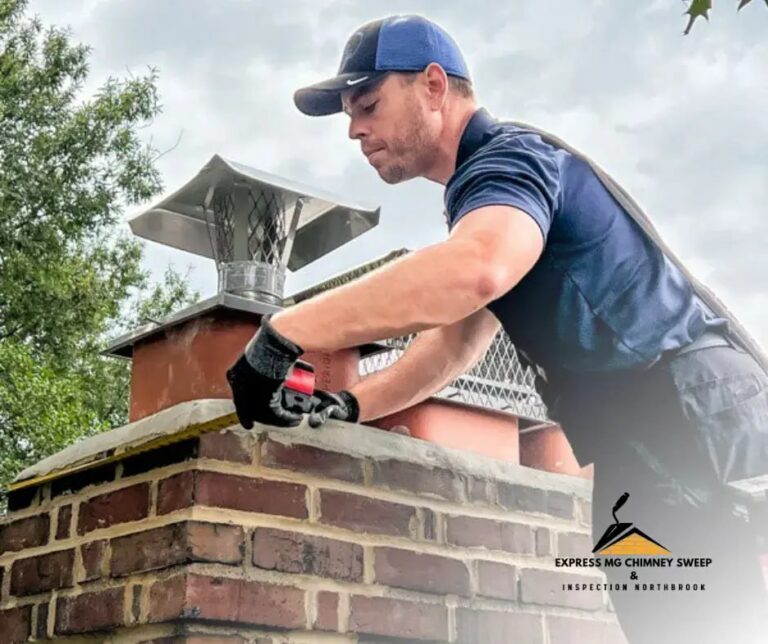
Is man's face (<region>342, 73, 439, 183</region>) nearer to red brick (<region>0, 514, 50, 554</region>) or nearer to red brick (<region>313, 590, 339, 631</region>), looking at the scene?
red brick (<region>313, 590, 339, 631</region>)

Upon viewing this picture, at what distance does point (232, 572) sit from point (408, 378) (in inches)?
15.8

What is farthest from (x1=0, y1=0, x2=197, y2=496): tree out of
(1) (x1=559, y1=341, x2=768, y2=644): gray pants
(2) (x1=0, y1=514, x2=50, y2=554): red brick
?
(1) (x1=559, y1=341, x2=768, y2=644): gray pants

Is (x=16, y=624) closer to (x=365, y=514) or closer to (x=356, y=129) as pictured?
(x=365, y=514)

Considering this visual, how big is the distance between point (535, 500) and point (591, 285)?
1.96ft

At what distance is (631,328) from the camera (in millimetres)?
1249

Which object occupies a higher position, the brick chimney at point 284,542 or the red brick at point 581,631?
the brick chimney at point 284,542

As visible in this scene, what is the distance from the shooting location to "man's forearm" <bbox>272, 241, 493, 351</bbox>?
3.63ft

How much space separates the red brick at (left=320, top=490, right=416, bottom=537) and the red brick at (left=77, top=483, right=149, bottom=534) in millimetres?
257

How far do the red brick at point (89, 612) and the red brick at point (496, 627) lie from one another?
1.67 feet

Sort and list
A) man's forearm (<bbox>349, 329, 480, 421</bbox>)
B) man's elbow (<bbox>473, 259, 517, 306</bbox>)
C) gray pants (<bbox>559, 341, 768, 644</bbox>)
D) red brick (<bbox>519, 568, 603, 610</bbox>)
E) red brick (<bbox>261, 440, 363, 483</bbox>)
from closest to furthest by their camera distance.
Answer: man's elbow (<bbox>473, 259, 517, 306</bbox>)
gray pants (<bbox>559, 341, 768, 644</bbox>)
red brick (<bbox>261, 440, 363, 483</bbox>)
man's forearm (<bbox>349, 329, 480, 421</bbox>)
red brick (<bbox>519, 568, 603, 610</bbox>)

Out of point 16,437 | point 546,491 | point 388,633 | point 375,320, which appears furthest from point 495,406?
point 16,437

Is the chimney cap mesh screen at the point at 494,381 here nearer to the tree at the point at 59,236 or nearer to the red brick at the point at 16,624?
the red brick at the point at 16,624

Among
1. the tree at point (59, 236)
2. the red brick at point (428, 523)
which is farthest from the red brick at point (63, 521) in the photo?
the tree at point (59, 236)

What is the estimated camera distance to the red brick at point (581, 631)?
1667 millimetres
